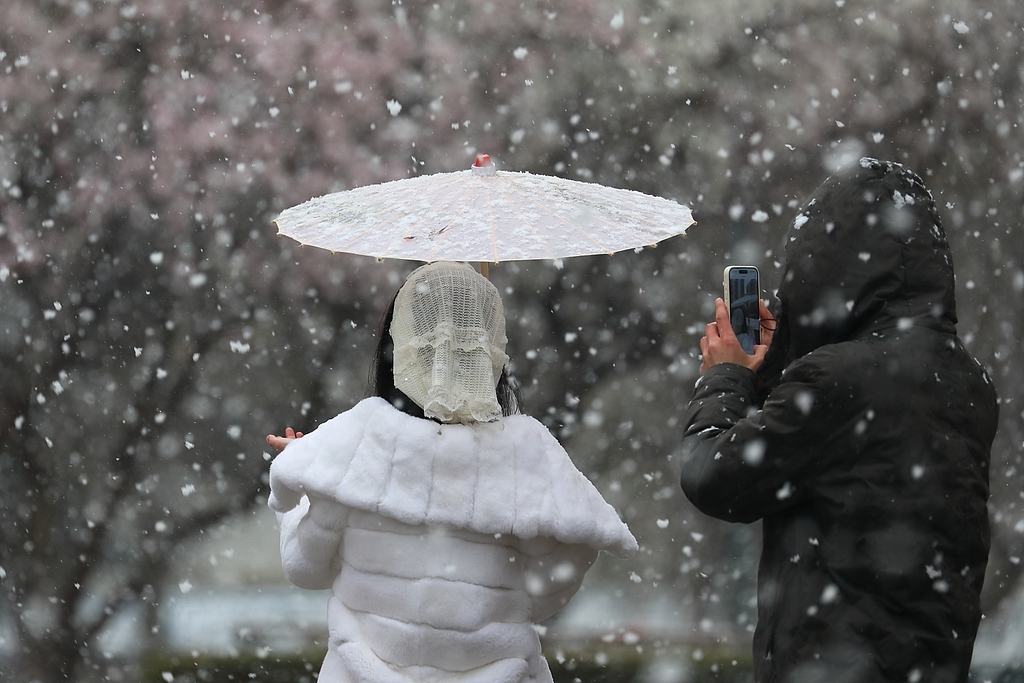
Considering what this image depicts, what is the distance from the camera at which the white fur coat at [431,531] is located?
2346 mm

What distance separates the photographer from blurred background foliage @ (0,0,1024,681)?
4691mm

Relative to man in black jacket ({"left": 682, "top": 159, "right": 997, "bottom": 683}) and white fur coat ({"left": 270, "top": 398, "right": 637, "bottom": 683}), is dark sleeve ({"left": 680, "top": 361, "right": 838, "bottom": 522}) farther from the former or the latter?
white fur coat ({"left": 270, "top": 398, "right": 637, "bottom": 683})

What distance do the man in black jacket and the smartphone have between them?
0.27m

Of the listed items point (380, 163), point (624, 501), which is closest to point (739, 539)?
point (624, 501)

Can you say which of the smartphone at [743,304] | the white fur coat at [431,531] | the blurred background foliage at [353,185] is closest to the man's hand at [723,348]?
the smartphone at [743,304]

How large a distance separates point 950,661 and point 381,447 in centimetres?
118

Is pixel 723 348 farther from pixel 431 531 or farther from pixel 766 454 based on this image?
pixel 431 531

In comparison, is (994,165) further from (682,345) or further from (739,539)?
(739,539)

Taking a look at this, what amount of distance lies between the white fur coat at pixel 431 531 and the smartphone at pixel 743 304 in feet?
1.62

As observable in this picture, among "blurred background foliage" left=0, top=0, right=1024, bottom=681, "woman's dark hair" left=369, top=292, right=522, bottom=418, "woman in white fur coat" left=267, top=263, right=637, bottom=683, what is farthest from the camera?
"blurred background foliage" left=0, top=0, right=1024, bottom=681

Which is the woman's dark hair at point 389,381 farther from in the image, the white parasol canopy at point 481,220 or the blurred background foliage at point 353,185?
the blurred background foliage at point 353,185

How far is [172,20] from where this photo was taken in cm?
471

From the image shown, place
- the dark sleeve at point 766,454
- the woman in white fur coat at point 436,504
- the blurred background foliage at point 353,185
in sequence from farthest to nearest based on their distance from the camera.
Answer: the blurred background foliage at point 353,185 → the woman in white fur coat at point 436,504 → the dark sleeve at point 766,454

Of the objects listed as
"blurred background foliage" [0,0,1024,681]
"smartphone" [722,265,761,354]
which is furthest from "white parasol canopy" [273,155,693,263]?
"blurred background foliage" [0,0,1024,681]
